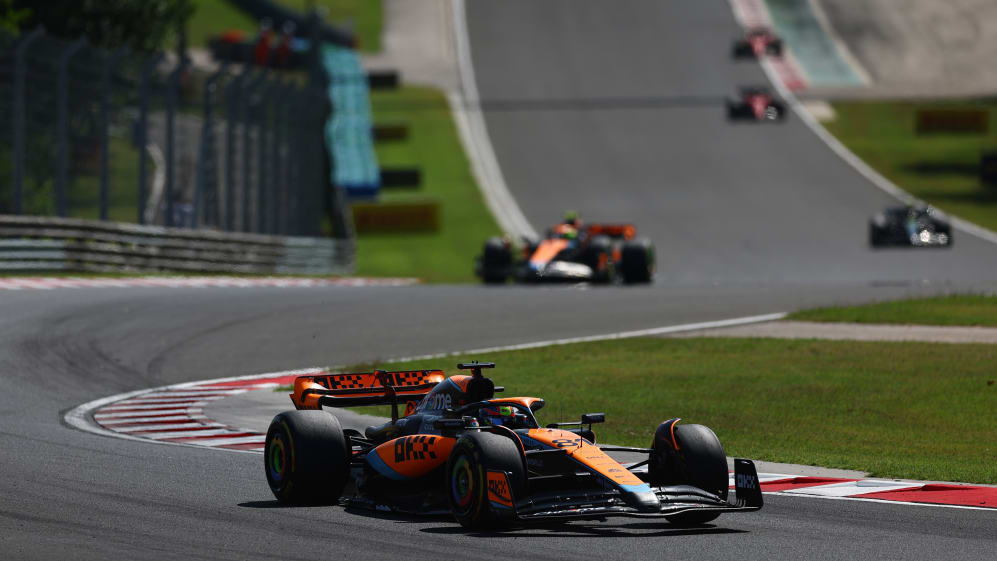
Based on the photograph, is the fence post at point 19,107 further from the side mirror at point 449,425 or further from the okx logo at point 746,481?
the okx logo at point 746,481

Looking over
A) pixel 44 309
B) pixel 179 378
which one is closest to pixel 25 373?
pixel 179 378

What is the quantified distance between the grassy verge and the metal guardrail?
12.3 m

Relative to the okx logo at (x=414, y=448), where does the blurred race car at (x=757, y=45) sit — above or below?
above

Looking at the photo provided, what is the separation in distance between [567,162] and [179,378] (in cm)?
4146

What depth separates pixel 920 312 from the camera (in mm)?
25906

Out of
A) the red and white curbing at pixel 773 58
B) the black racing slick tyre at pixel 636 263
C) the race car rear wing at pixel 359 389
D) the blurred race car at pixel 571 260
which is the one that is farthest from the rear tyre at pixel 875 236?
the race car rear wing at pixel 359 389

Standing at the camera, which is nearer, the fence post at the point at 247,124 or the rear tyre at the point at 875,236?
the fence post at the point at 247,124

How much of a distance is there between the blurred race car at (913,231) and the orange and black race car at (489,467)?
3385 cm

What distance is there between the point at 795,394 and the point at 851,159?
43.6 meters

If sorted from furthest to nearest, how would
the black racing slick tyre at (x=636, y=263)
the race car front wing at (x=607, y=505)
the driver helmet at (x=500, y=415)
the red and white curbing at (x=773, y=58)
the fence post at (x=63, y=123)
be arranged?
the red and white curbing at (x=773, y=58) → the black racing slick tyre at (x=636, y=263) → the fence post at (x=63, y=123) → the driver helmet at (x=500, y=415) → the race car front wing at (x=607, y=505)

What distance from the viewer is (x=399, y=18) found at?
8900 cm

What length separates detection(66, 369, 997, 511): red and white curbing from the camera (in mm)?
11719

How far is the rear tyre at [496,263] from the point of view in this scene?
35.0 m

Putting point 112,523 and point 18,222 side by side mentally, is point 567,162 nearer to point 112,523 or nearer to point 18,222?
point 18,222
